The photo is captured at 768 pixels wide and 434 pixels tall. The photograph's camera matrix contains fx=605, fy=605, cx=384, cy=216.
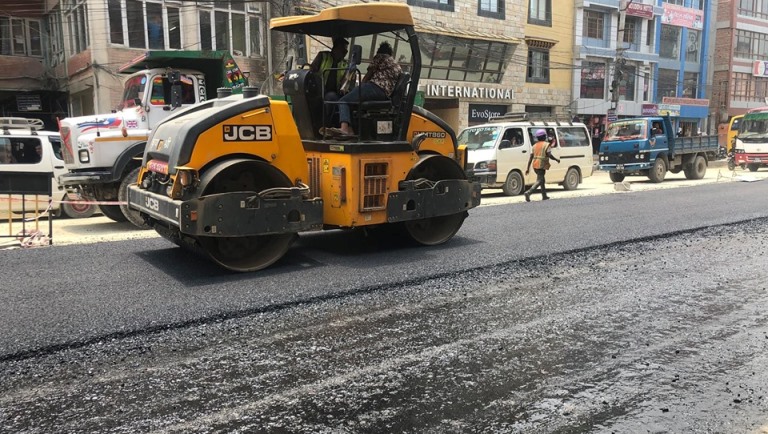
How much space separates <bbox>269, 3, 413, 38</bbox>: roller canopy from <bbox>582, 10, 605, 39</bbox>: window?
30491 millimetres

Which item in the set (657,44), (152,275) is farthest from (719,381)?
(657,44)

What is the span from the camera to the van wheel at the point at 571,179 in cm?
1642

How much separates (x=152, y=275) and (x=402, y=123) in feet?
10.1

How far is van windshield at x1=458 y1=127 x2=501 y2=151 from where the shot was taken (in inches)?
582

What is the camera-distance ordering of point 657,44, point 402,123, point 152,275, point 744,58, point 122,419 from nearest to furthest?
point 122,419 < point 152,275 < point 402,123 < point 657,44 < point 744,58

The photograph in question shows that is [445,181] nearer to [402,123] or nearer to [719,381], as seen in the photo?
[402,123]

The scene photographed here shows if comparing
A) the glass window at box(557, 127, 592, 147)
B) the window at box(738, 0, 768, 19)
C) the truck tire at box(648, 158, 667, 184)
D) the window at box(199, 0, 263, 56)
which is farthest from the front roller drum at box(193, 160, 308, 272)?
the window at box(738, 0, 768, 19)

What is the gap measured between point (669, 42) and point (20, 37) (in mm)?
38396

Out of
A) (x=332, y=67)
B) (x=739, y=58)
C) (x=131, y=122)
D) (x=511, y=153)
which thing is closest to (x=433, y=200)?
(x=332, y=67)

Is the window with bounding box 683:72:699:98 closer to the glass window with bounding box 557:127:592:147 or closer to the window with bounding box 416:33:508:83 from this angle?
the window with bounding box 416:33:508:83

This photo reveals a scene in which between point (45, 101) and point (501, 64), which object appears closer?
point (45, 101)

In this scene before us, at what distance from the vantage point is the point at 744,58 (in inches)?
1823

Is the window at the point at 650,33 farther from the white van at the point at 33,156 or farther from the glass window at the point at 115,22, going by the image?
the white van at the point at 33,156

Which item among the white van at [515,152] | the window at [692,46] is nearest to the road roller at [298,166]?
the white van at [515,152]
